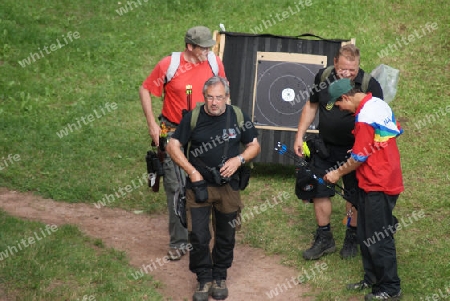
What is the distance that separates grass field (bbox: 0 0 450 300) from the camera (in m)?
8.55

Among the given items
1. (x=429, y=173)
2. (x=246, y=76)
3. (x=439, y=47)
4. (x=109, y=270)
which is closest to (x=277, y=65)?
(x=246, y=76)

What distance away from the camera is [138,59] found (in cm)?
1536

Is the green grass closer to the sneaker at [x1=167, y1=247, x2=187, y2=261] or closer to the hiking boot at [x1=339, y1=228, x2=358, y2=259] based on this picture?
the sneaker at [x1=167, y1=247, x2=187, y2=261]

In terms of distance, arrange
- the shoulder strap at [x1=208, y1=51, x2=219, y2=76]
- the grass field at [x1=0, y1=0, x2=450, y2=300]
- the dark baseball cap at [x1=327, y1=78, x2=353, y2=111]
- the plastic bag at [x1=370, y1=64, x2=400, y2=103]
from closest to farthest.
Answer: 1. the dark baseball cap at [x1=327, y1=78, x2=353, y2=111]
2. the grass field at [x1=0, y1=0, x2=450, y2=300]
3. the shoulder strap at [x1=208, y1=51, x2=219, y2=76]
4. the plastic bag at [x1=370, y1=64, x2=400, y2=103]

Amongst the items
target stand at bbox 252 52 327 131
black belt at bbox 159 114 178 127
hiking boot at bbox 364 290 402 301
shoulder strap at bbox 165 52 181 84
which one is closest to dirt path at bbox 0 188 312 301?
hiking boot at bbox 364 290 402 301

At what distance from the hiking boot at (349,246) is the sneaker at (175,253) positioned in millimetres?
1824

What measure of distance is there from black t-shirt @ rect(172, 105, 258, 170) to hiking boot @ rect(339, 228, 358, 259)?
1988mm

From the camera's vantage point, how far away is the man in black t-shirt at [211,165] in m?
7.61

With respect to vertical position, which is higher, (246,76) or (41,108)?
(246,76)

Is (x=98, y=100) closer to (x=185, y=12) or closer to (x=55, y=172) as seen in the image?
(x=55, y=172)

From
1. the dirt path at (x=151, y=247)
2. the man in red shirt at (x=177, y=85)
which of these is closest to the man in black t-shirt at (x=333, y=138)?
the dirt path at (x=151, y=247)

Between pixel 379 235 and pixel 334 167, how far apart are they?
1.18m

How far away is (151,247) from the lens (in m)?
9.31

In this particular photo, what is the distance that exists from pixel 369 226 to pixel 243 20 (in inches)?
371
